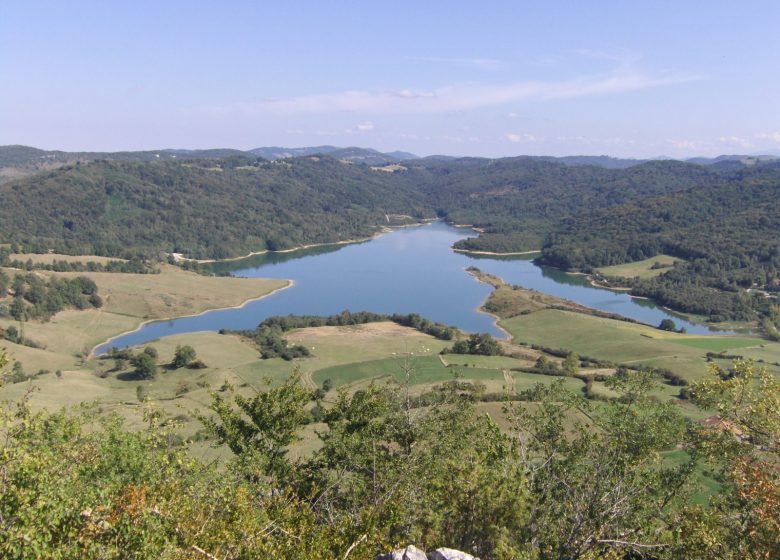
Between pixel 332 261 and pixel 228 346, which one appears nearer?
pixel 228 346

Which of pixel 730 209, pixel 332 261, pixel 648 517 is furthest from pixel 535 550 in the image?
pixel 730 209

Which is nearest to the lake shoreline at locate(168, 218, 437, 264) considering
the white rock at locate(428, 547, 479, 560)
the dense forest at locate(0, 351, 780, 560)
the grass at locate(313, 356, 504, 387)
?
the grass at locate(313, 356, 504, 387)

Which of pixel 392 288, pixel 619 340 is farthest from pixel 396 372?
pixel 392 288

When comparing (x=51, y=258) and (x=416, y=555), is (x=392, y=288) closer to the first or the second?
(x=51, y=258)

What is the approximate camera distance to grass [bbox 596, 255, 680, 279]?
392ft

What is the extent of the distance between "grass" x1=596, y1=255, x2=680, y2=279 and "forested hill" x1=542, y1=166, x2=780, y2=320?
252 centimetres

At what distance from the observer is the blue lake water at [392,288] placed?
86.9m

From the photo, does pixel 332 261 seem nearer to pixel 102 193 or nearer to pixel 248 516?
pixel 102 193

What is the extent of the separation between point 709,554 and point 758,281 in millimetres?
115480

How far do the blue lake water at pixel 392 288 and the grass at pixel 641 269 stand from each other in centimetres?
742

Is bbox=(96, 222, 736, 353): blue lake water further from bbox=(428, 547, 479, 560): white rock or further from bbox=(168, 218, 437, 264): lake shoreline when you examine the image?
bbox=(428, 547, 479, 560): white rock

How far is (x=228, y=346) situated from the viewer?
220 ft

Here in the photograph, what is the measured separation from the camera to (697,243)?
128625mm

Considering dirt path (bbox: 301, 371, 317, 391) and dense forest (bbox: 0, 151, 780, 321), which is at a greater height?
dense forest (bbox: 0, 151, 780, 321)
